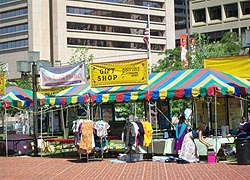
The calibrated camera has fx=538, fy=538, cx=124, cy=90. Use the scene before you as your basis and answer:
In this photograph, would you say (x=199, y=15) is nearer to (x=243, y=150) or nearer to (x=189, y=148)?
(x=189, y=148)

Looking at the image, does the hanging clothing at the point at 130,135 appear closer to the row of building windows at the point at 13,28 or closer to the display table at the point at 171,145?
the display table at the point at 171,145

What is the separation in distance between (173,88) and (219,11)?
68.1m

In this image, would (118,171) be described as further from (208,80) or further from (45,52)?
(45,52)

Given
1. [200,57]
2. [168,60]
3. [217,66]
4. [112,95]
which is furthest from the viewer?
[168,60]

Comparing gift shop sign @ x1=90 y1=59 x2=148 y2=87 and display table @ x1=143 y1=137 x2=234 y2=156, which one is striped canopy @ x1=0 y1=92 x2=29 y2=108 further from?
display table @ x1=143 y1=137 x2=234 y2=156

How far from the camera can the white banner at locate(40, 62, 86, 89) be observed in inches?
850

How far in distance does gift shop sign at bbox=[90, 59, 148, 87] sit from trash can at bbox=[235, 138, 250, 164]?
444 cm

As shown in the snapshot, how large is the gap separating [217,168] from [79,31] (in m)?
77.1

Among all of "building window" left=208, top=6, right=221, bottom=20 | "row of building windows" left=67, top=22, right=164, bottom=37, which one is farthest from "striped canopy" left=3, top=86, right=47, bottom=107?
"row of building windows" left=67, top=22, right=164, bottom=37

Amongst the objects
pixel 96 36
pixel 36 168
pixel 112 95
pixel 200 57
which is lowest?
pixel 36 168

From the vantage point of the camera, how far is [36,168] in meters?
18.4

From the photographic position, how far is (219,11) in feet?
282

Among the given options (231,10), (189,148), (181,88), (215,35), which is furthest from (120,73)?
(215,35)

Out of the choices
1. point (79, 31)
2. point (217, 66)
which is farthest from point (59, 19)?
point (217, 66)
